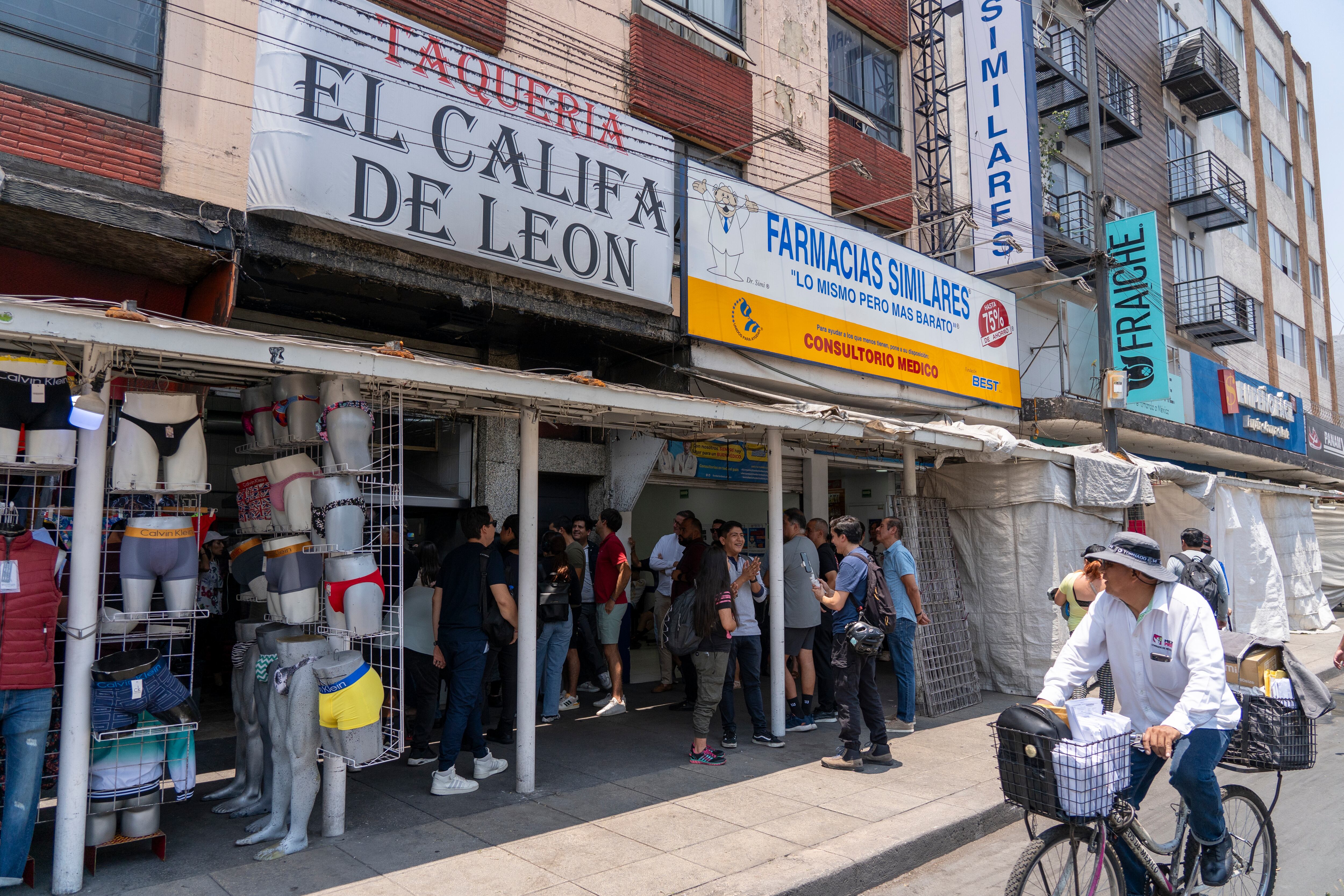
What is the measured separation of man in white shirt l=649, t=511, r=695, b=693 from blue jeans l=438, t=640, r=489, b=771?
3153 mm

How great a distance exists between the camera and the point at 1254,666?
13.3 ft

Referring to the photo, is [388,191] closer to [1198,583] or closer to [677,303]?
→ [677,303]

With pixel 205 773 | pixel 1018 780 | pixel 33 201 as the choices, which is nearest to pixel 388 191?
pixel 33 201

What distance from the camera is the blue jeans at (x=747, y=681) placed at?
7.16m

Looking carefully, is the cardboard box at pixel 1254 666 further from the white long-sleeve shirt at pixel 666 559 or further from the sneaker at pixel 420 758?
the white long-sleeve shirt at pixel 666 559

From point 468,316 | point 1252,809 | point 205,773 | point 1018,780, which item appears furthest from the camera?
point 468,316

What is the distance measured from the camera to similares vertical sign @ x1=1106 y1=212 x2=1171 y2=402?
16406 mm

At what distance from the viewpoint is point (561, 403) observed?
247 inches

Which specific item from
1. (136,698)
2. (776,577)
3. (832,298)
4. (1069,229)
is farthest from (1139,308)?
(136,698)

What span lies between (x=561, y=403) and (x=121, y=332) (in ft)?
9.42

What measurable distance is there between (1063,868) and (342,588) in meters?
3.94

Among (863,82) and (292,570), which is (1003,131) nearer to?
(863,82)

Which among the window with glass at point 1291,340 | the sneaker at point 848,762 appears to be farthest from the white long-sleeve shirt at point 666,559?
the window with glass at point 1291,340

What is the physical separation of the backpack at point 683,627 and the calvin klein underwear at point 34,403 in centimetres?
422
